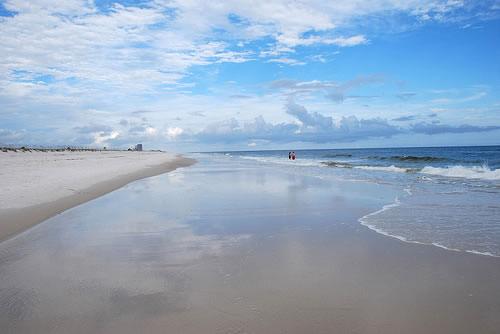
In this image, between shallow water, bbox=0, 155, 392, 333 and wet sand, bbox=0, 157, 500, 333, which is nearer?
wet sand, bbox=0, 157, 500, 333

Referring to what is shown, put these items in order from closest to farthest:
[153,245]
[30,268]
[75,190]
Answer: [30,268]
[153,245]
[75,190]

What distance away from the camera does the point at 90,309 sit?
428 cm

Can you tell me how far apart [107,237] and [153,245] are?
4.43 feet

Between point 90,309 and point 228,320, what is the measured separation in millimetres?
1675

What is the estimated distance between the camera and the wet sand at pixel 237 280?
3.95 metres

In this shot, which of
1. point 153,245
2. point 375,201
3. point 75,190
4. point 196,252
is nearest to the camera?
point 196,252

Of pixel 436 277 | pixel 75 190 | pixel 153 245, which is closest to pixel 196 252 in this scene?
pixel 153 245

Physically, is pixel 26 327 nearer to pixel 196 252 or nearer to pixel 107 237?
pixel 196 252

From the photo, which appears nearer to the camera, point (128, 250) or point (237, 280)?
point (237, 280)

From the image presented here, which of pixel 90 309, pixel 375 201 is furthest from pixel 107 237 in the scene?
pixel 375 201

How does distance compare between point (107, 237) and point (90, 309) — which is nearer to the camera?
point (90, 309)

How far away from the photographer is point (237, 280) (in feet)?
16.9

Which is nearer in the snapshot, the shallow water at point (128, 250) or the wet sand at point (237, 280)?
the wet sand at point (237, 280)

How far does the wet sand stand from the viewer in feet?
13.0
